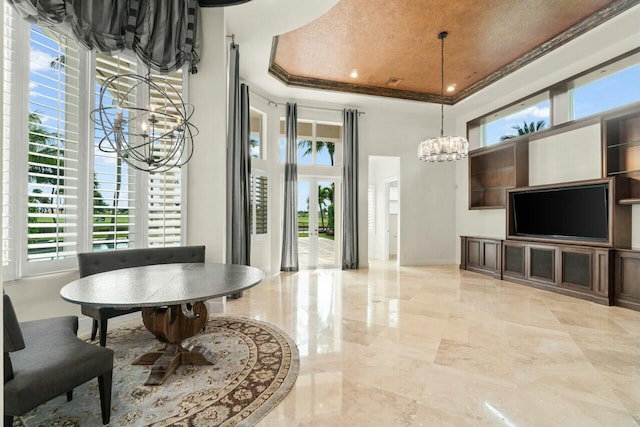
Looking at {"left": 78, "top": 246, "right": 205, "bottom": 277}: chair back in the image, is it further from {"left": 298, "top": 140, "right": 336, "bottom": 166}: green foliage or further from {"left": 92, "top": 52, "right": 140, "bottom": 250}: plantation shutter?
{"left": 298, "top": 140, "right": 336, "bottom": 166}: green foliage

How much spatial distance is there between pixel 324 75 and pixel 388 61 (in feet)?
4.05

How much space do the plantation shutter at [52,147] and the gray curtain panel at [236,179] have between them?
1.74 meters

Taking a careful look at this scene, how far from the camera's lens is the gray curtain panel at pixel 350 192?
6.63m

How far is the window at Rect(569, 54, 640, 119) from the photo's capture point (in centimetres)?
430

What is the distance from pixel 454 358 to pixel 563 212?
369cm

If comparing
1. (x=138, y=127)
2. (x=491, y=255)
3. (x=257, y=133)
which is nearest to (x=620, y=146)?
(x=491, y=255)

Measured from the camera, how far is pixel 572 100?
5059mm

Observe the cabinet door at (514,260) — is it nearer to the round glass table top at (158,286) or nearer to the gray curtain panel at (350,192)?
the gray curtain panel at (350,192)

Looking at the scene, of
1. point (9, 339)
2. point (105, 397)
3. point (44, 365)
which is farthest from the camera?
point (105, 397)

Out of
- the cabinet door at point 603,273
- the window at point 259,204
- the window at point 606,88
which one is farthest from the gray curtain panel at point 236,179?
the window at point 606,88

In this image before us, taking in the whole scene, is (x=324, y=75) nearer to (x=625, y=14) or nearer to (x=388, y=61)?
(x=388, y=61)

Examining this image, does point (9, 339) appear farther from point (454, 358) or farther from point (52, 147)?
point (454, 358)

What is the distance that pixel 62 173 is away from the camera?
9.86ft

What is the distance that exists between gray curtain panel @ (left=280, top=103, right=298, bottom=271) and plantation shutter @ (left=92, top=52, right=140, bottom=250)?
3127 millimetres
